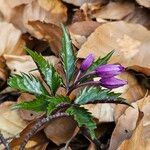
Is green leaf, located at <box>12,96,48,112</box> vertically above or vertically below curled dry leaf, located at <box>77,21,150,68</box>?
above

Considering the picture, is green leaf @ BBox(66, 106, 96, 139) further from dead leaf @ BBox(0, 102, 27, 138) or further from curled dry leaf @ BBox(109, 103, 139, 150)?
dead leaf @ BBox(0, 102, 27, 138)

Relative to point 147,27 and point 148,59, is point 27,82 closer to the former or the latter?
point 148,59

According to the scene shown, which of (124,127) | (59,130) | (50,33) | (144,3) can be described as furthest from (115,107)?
(144,3)

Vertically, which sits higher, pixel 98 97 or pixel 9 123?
pixel 98 97

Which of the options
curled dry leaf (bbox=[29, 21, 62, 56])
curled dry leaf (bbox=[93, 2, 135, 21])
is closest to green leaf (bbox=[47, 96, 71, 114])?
curled dry leaf (bbox=[29, 21, 62, 56])

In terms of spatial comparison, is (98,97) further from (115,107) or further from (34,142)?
(34,142)
